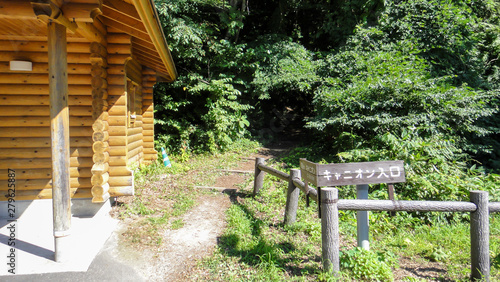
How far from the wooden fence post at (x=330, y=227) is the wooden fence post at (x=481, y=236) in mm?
1571

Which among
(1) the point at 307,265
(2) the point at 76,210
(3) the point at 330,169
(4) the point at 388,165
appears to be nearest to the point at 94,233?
(2) the point at 76,210

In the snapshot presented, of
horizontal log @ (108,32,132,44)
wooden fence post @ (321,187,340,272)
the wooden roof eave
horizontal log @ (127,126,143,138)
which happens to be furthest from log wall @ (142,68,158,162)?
wooden fence post @ (321,187,340,272)

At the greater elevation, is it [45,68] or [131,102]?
[45,68]

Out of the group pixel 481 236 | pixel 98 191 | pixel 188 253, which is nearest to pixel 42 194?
pixel 98 191

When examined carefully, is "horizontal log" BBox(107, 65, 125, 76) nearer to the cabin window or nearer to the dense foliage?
the cabin window

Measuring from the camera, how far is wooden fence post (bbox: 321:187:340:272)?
284 centimetres

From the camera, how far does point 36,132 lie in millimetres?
A: 4348

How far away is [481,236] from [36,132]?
623cm

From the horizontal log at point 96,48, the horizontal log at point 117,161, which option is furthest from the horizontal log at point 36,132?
the horizontal log at point 96,48

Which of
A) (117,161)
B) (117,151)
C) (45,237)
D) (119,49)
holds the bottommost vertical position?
(45,237)

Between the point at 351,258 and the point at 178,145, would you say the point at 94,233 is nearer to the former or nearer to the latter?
the point at 351,258

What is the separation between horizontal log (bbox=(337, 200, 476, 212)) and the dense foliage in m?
2.12

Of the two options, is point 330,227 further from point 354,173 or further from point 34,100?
point 34,100

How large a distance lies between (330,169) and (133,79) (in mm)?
5148
